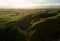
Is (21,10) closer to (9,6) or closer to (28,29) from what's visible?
(9,6)

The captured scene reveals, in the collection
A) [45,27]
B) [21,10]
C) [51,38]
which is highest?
[21,10]

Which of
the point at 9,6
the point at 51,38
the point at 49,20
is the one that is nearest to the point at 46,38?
the point at 51,38

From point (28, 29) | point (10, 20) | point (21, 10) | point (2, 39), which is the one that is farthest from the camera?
point (21, 10)

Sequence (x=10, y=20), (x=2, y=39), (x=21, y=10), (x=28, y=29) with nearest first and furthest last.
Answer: (x=2, y=39), (x=28, y=29), (x=10, y=20), (x=21, y=10)

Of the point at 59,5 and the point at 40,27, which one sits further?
the point at 59,5

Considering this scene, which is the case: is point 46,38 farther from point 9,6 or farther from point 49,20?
point 9,6

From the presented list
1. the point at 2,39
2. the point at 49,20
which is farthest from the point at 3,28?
the point at 49,20

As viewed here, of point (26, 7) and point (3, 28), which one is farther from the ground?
point (26, 7)
